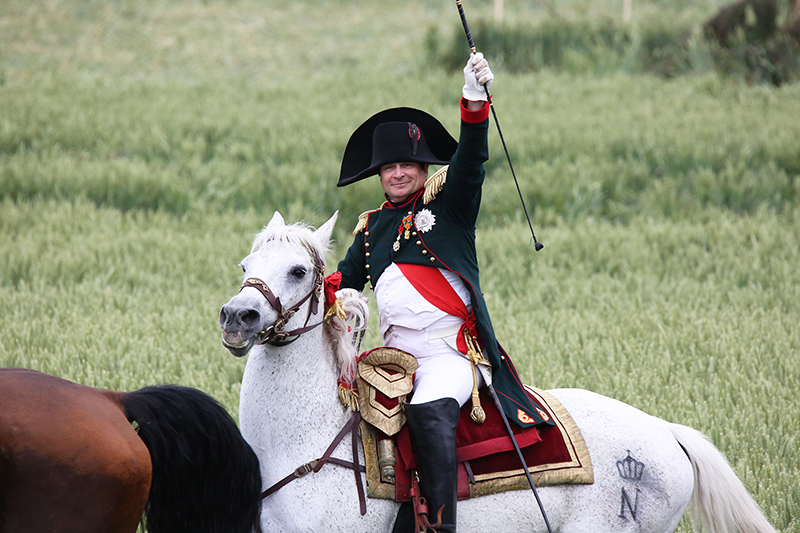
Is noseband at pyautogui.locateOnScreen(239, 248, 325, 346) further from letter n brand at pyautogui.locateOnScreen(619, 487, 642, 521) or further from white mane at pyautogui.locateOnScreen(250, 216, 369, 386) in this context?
letter n brand at pyautogui.locateOnScreen(619, 487, 642, 521)

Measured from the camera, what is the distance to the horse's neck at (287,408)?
9.98ft

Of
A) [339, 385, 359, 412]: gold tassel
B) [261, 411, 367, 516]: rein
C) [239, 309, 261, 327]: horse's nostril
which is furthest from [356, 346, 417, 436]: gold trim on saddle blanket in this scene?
[239, 309, 261, 327]: horse's nostril

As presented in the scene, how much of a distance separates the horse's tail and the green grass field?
0.88 m

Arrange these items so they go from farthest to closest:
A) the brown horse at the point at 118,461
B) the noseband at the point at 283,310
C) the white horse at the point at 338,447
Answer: the white horse at the point at 338,447
the noseband at the point at 283,310
the brown horse at the point at 118,461

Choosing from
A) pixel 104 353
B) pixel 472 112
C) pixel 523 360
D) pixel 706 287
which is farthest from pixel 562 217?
pixel 472 112

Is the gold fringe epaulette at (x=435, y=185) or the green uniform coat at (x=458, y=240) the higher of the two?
the gold fringe epaulette at (x=435, y=185)

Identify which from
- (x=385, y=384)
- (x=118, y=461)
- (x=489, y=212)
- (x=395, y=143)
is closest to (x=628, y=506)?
(x=385, y=384)

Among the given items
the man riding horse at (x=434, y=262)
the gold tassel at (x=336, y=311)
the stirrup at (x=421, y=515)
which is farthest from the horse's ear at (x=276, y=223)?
the stirrup at (x=421, y=515)

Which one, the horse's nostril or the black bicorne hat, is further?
the black bicorne hat

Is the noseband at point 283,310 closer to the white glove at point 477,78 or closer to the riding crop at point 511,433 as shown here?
the riding crop at point 511,433

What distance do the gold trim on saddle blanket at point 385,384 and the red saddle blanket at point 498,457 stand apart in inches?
3.4

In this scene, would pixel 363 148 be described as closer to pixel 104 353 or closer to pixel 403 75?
pixel 104 353

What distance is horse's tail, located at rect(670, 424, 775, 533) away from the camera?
340 centimetres

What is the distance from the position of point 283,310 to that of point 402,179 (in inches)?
40.3
